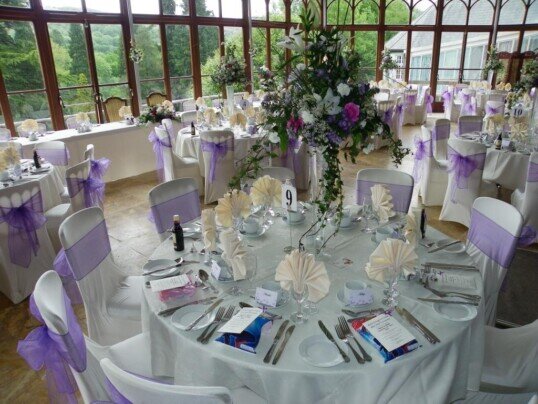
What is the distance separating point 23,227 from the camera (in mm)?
3346

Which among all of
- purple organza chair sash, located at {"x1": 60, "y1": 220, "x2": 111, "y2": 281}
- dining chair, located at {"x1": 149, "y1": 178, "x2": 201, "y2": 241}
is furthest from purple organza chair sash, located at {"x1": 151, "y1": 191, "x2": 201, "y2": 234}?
purple organza chair sash, located at {"x1": 60, "y1": 220, "x2": 111, "y2": 281}

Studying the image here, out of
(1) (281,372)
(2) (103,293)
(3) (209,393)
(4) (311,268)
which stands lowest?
(2) (103,293)

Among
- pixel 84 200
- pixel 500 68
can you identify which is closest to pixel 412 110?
pixel 500 68

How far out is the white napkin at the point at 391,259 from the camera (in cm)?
173

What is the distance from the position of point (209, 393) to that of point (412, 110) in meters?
10.8

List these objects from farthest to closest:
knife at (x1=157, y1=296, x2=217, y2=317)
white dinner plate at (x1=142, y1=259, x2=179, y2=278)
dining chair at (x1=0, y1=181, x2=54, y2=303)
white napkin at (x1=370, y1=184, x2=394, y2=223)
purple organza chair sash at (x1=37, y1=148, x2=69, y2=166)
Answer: purple organza chair sash at (x1=37, y1=148, x2=69, y2=166), dining chair at (x1=0, y1=181, x2=54, y2=303), white napkin at (x1=370, y1=184, x2=394, y2=223), white dinner plate at (x1=142, y1=259, x2=179, y2=278), knife at (x1=157, y1=296, x2=217, y2=317)

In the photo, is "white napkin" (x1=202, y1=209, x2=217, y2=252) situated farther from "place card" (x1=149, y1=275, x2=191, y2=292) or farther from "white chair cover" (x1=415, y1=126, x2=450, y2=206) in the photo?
"white chair cover" (x1=415, y1=126, x2=450, y2=206)

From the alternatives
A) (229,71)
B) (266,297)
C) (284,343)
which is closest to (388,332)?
(284,343)

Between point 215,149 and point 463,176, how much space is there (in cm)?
284

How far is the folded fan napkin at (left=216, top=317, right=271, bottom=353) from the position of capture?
154 cm

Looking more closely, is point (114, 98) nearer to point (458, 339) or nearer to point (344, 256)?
point (344, 256)

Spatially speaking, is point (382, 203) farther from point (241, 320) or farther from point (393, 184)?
point (241, 320)

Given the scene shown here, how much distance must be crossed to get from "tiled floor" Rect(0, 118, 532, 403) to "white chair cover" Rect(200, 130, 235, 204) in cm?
92

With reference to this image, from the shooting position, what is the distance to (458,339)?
159 cm
